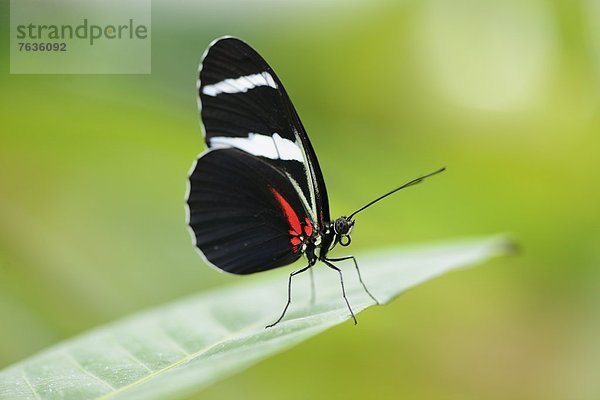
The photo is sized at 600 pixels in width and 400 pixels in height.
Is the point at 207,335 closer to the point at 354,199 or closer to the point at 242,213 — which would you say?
the point at 242,213

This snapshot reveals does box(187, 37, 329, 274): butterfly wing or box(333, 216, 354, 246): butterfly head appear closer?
box(187, 37, 329, 274): butterfly wing

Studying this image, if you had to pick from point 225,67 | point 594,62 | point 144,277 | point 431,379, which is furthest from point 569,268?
point 144,277

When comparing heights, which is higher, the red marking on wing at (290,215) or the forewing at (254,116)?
the forewing at (254,116)

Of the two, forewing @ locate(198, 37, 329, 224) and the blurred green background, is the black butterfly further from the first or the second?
the blurred green background

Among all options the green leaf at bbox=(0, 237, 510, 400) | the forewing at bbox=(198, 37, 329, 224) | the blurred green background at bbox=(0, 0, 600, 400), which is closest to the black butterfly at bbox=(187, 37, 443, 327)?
the forewing at bbox=(198, 37, 329, 224)

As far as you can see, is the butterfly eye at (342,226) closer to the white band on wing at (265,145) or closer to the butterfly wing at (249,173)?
the butterfly wing at (249,173)

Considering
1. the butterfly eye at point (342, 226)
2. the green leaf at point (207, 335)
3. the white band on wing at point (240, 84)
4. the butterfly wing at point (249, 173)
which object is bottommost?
the green leaf at point (207, 335)

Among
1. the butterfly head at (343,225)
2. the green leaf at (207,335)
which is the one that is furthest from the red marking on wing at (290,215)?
the green leaf at (207,335)

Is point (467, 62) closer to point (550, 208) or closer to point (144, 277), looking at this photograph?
point (550, 208)
